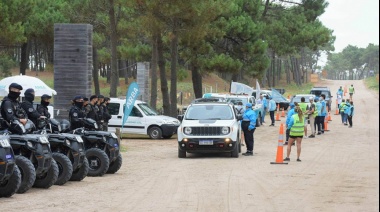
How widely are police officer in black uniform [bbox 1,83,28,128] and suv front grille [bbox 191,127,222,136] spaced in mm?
9561

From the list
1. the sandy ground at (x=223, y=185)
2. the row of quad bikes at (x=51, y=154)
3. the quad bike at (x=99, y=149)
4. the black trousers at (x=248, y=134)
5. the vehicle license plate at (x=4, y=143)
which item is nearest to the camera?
the sandy ground at (x=223, y=185)

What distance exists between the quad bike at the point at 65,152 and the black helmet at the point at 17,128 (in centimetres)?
102

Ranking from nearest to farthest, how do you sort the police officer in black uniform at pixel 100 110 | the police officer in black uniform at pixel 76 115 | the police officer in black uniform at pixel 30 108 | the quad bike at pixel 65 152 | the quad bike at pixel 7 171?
the quad bike at pixel 7 171
the quad bike at pixel 65 152
the police officer in black uniform at pixel 30 108
the police officer in black uniform at pixel 76 115
the police officer in black uniform at pixel 100 110

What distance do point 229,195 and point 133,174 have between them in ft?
16.3

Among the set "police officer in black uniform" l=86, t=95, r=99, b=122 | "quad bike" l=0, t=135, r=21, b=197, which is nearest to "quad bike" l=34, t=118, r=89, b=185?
"quad bike" l=0, t=135, r=21, b=197

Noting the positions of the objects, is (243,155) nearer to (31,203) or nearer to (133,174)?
(133,174)

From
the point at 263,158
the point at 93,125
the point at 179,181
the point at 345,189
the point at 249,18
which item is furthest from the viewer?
the point at 249,18

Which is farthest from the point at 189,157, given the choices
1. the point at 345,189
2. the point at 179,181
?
the point at 345,189

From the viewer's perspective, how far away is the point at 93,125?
18.5 m

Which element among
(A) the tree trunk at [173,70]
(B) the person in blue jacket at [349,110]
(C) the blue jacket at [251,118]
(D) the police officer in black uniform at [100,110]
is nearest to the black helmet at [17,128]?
(D) the police officer in black uniform at [100,110]

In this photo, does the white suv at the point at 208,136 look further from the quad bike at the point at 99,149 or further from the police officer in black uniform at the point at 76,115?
the police officer in black uniform at the point at 76,115

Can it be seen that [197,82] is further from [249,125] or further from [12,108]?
[12,108]

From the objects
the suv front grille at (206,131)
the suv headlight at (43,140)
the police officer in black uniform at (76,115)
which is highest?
the police officer in black uniform at (76,115)

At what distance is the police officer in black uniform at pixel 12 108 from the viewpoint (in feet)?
47.6
